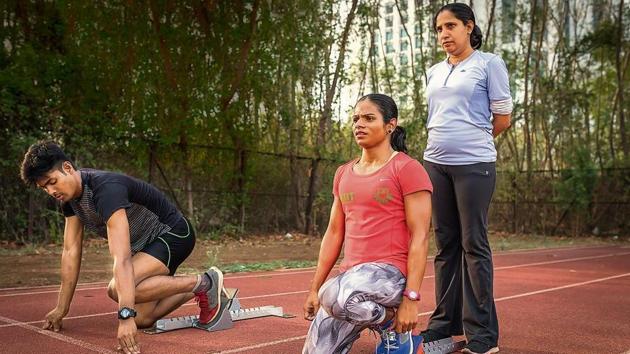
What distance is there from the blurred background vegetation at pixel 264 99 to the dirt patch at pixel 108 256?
27.9 inches

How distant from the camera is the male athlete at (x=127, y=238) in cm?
337

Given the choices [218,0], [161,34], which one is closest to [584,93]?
[218,0]

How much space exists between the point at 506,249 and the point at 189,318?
33.0ft

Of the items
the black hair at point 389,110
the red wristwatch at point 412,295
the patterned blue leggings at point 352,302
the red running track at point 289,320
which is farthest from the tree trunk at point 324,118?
the red wristwatch at point 412,295

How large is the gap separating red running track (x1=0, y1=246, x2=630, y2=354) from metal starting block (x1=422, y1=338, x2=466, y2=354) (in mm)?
301

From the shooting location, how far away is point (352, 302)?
2609 millimetres

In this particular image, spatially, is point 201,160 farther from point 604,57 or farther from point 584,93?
point 604,57

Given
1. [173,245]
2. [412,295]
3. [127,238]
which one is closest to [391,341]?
[412,295]

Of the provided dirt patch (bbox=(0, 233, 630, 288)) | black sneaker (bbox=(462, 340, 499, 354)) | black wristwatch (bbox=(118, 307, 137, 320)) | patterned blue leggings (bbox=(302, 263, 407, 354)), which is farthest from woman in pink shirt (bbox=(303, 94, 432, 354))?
dirt patch (bbox=(0, 233, 630, 288))

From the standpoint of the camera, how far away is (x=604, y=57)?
20969mm

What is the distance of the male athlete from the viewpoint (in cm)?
337

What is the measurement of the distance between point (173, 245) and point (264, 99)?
1095cm

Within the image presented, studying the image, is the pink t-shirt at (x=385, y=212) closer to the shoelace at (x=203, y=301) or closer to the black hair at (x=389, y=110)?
the black hair at (x=389, y=110)

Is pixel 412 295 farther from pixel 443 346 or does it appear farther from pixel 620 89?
pixel 620 89
